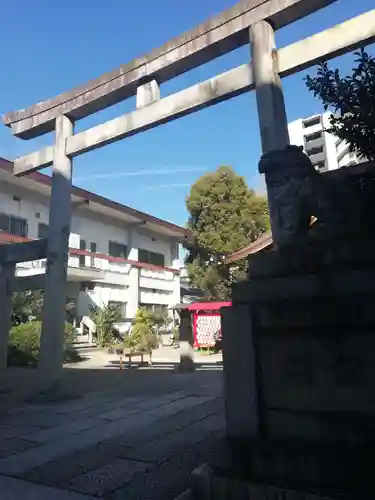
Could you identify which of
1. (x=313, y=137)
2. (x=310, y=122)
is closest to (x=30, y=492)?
(x=313, y=137)

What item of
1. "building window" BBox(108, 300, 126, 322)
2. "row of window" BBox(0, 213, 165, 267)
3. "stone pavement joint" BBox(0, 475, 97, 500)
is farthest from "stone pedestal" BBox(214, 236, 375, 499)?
"building window" BBox(108, 300, 126, 322)

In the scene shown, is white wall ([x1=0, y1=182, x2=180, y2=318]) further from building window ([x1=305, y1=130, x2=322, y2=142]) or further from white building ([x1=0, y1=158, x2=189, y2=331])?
building window ([x1=305, y1=130, x2=322, y2=142])

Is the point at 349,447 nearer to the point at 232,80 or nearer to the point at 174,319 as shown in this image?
the point at 232,80

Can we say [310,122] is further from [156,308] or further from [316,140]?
[156,308]

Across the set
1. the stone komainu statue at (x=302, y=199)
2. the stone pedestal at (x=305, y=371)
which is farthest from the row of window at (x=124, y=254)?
the stone pedestal at (x=305, y=371)

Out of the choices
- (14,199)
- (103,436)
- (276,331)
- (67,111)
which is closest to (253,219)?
(14,199)

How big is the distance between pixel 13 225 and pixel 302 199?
16.7m

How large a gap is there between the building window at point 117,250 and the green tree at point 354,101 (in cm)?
2004

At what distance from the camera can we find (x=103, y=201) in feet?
67.2

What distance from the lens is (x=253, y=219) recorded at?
20047 mm

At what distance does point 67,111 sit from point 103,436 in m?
6.29

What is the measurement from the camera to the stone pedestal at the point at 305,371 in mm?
2600

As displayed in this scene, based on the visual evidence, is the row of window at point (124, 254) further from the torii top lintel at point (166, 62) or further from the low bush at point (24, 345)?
the torii top lintel at point (166, 62)

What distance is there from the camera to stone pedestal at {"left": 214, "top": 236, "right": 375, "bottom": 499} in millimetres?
2600
